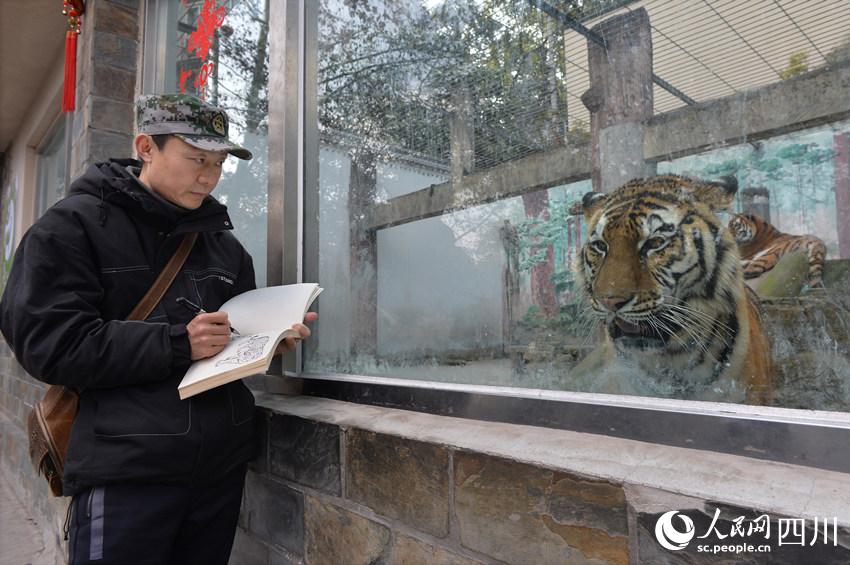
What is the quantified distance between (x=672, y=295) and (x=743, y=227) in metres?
0.21

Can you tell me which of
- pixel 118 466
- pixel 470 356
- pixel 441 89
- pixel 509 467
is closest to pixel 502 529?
pixel 509 467

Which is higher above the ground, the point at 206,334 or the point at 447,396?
the point at 206,334

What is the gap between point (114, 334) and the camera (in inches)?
50.3

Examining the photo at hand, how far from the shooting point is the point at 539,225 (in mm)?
1419

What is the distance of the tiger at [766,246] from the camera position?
0.98 m

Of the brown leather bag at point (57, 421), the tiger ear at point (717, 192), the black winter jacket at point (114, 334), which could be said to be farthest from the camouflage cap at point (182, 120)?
the tiger ear at point (717, 192)

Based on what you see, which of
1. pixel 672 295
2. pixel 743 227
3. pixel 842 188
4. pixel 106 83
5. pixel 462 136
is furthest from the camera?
pixel 106 83

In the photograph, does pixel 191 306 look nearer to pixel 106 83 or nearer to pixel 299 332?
pixel 299 332

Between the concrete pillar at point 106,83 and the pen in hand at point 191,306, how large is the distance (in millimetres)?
2013

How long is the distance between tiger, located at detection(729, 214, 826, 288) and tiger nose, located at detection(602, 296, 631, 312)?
269 mm

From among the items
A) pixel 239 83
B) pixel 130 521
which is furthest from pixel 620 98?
pixel 239 83

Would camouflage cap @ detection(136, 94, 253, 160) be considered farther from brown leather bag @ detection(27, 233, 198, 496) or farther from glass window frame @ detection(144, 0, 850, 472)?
glass window frame @ detection(144, 0, 850, 472)

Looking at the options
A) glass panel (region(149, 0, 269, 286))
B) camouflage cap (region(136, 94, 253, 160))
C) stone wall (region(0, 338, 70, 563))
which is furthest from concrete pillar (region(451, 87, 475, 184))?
stone wall (region(0, 338, 70, 563))

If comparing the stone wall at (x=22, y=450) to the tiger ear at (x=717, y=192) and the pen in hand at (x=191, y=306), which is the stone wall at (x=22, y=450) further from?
the tiger ear at (x=717, y=192)
